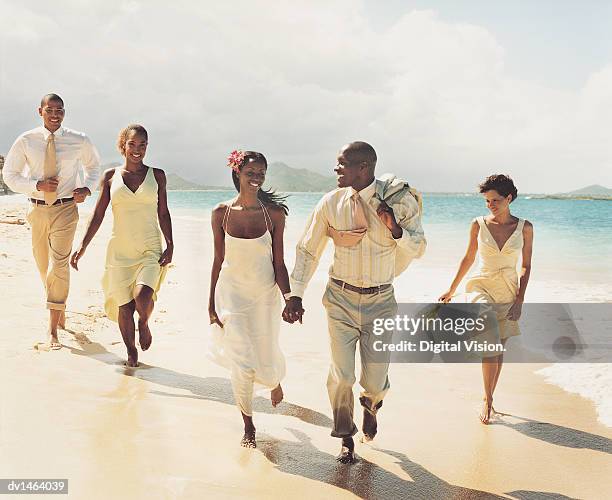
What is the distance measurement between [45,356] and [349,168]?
3765 millimetres

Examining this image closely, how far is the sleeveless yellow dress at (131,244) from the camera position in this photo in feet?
20.1

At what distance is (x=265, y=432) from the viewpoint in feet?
15.6

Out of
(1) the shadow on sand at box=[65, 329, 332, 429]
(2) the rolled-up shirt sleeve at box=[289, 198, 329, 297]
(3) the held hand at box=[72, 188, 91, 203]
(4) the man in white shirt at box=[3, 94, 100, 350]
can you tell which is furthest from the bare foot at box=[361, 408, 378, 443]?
(3) the held hand at box=[72, 188, 91, 203]

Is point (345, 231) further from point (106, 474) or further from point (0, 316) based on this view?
point (0, 316)

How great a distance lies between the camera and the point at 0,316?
7449mm

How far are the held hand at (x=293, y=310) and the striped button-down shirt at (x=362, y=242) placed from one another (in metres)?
0.05

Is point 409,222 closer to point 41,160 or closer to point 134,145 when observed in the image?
point 134,145

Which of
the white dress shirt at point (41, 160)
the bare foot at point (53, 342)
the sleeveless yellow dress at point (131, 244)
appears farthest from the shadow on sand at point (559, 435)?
the white dress shirt at point (41, 160)

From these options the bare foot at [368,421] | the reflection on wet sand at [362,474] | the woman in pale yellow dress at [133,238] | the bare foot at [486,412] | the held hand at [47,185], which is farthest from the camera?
the held hand at [47,185]

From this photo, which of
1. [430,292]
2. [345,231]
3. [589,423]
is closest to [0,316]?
[345,231]

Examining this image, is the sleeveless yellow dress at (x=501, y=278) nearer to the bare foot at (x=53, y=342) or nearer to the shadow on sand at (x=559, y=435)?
the shadow on sand at (x=559, y=435)

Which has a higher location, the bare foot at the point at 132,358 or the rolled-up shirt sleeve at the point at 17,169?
the rolled-up shirt sleeve at the point at 17,169

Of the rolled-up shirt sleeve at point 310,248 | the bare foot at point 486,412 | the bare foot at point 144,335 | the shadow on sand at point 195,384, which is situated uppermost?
the rolled-up shirt sleeve at point 310,248

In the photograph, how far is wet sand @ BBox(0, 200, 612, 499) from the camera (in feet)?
12.8
